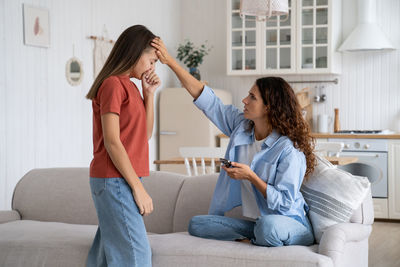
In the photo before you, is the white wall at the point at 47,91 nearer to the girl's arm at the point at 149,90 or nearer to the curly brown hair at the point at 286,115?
the girl's arm at the point at 149,90

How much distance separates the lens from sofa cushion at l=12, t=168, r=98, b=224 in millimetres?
3154

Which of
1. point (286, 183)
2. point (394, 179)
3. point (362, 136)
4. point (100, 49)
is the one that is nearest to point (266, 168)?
point (286, 183)

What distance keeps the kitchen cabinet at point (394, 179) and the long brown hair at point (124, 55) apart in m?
3.82

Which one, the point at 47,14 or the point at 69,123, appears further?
the point at 69,123

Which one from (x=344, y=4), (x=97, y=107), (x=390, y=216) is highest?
(x=344, y=4)

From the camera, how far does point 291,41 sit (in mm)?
5836

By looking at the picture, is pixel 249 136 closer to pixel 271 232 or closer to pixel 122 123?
pixel 271 232

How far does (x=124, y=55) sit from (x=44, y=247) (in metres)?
1.00

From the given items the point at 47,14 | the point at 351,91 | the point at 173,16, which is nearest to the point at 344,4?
the point at 351,91

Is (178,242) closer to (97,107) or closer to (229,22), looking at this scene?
(97,107)

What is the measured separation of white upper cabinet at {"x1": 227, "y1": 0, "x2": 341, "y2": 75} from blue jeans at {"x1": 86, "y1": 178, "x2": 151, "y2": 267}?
408 cm

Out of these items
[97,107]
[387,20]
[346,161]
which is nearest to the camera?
[97,107]

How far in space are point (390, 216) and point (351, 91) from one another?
1.42 metres

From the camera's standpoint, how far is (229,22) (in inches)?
238
